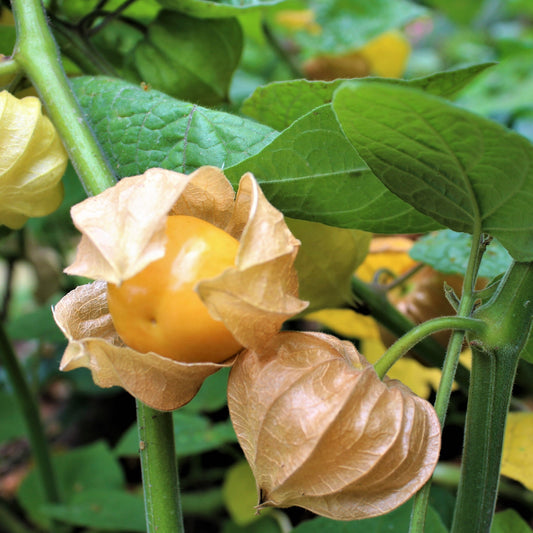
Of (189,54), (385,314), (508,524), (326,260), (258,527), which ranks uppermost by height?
(189,54)

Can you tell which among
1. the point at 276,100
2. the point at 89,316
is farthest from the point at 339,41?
the point at 89,316

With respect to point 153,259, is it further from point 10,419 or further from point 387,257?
point 10,419

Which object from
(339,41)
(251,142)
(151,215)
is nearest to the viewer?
(151,215)

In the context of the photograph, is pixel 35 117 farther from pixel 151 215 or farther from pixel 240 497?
pixel 240 497

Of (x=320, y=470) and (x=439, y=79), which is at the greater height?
(x=439, y=79)

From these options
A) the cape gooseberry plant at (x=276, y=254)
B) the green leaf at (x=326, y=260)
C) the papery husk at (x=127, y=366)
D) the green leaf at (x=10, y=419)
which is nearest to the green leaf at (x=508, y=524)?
the cape gooseberry plant at (x=276, y=254)

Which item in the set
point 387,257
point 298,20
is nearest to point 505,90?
point 298,20
